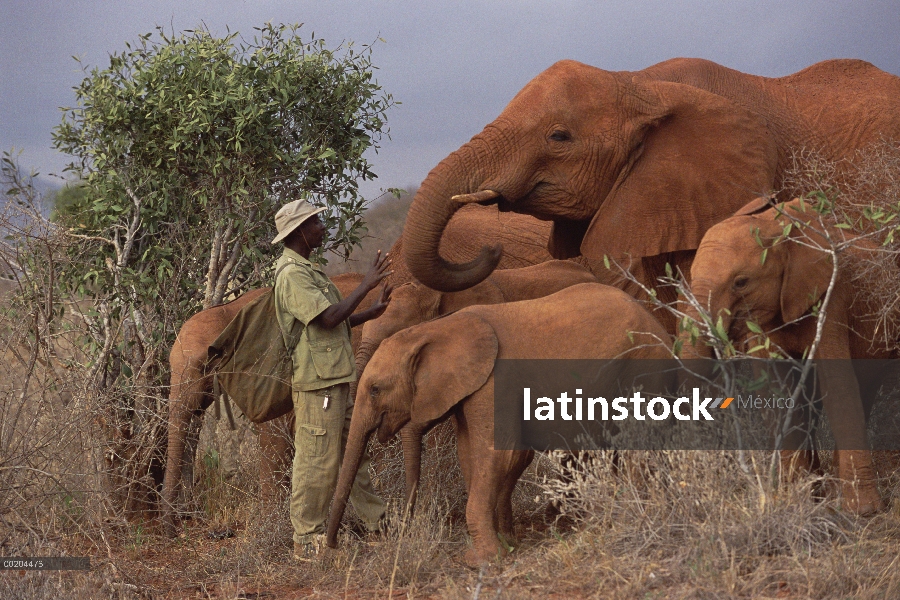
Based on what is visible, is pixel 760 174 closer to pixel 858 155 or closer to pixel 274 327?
pixel 858 155

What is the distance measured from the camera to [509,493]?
23.1 feet

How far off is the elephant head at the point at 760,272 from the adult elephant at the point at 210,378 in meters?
1.82

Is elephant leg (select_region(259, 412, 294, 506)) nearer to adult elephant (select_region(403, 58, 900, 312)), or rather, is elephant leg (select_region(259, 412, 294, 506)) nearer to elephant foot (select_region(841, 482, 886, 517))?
adult elephant (select_region(403, 58, 900, 312))

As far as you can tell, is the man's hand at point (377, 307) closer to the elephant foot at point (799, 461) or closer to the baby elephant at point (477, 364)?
the baby elephant at point (477, 364)

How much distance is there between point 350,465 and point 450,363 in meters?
0.81

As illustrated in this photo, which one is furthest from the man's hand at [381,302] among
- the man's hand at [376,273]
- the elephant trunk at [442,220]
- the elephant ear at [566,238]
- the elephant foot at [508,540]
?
the elephant ear at [566,238]

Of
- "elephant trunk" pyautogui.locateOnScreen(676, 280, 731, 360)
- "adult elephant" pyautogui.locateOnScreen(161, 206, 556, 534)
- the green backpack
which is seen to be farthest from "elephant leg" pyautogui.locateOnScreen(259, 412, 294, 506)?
"elephant trunk" pyautogui.locateOnScreen(676, 280, 731, 360)

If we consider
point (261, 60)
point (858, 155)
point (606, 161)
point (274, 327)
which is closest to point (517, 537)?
point (274, 327)

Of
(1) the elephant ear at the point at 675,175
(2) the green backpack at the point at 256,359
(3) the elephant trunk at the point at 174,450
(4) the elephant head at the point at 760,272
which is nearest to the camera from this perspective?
(4) the elephant head at the point at 760,272

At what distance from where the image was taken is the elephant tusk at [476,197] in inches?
297

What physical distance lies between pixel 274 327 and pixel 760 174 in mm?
3403

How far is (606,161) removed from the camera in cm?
796

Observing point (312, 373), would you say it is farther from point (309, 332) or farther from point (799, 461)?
point (799, 461)

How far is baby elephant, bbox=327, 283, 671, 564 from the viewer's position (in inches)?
267
